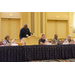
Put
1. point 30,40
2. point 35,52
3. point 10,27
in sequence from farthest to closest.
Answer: point 10,27 → point 30,40 → point 35,52

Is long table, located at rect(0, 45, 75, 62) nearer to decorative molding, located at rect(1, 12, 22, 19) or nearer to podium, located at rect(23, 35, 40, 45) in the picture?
podium, located at rect(23, 35, 40, 45)

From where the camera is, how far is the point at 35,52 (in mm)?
3582

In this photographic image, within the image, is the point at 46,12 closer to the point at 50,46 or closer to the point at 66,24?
the point at 66,24

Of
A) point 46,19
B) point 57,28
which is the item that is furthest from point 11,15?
point 57,28

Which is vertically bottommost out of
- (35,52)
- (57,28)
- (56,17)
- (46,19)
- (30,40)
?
(35,52)

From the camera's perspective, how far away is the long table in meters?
3.33

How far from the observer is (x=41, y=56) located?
364 cm

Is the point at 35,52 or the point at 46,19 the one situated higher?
the point at 46,19

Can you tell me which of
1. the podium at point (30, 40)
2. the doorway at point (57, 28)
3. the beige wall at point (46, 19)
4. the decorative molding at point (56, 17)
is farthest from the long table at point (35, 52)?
the decorative molding at point (56, 17)

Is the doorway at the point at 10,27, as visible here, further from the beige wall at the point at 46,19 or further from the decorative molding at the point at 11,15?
the beige wall at the point at 46,19

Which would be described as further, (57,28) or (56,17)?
(57,28)

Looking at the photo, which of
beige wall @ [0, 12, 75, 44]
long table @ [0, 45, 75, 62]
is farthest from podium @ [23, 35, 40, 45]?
beige wall @ [0, 12, 75, 44]

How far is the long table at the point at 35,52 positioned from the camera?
10.9ft

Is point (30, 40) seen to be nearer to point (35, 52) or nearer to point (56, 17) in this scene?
point (35, 52)
